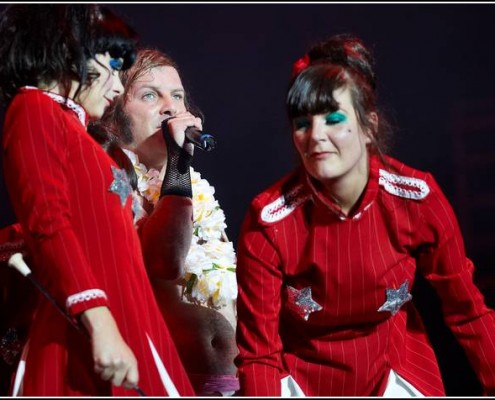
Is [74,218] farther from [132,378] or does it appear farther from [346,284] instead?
[346,284]

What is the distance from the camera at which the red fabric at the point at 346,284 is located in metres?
1.87

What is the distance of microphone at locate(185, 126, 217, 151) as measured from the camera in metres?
2.06

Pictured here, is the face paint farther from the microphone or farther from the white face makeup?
the microphone

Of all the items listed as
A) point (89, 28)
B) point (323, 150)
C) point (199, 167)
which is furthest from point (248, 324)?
point (199, 167)

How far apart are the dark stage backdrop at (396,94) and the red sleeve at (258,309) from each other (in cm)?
99

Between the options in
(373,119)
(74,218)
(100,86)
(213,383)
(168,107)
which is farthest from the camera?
(168,107)

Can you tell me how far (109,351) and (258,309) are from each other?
0.42 metres

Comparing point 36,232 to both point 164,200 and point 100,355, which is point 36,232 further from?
point 164,200

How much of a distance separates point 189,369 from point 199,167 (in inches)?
30.1

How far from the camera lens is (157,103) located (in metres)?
2.42

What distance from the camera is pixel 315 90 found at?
1.85 m

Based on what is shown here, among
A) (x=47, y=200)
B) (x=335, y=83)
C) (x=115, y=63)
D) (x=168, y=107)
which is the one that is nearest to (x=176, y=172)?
(x=168, y=107)

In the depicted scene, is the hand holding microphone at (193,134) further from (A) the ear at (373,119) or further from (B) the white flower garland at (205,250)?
(A) the ear at (373,119)

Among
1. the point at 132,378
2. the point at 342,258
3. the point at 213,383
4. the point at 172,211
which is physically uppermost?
the point at 172,211
